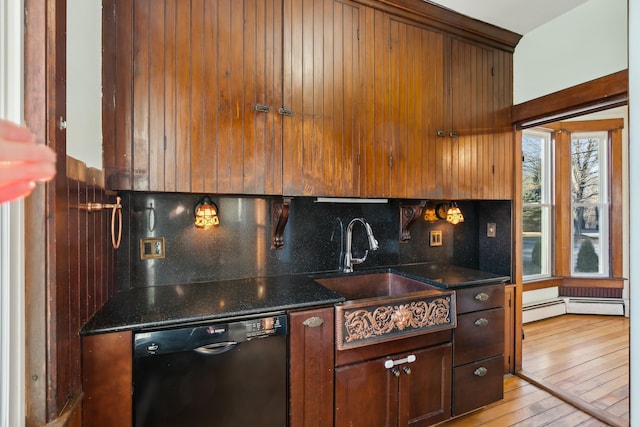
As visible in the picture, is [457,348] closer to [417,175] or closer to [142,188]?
[417,175]

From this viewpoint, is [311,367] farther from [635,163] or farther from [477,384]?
[635,163]

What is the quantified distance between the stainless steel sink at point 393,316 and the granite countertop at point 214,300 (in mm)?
78

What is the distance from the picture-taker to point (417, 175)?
208cm

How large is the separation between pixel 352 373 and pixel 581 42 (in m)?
2.59

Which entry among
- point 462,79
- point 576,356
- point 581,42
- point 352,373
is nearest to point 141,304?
point 352,373

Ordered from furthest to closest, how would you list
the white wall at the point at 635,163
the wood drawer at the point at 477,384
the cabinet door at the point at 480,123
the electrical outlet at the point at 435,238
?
1. the electrical outlet at the point at 435,238
2. the cabinet door at the point at 480,123
3. the wood drawer at the point at 477,384
4. the white wall at the point at 635,163

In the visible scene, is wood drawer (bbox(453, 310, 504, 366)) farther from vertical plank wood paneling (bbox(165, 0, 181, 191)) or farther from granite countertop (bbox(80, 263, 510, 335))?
vertical plank wood paneling (bbox(165, 0, 181, 191))

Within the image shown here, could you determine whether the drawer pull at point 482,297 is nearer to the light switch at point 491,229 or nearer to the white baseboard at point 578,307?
the light switch at point 491,229

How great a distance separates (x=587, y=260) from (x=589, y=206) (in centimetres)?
70

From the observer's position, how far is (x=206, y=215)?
1.75 metres


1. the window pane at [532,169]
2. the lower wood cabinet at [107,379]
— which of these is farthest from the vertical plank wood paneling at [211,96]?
the window pane at [532,169]

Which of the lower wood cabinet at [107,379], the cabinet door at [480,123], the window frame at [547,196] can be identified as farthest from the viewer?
the window frame at [547,196]

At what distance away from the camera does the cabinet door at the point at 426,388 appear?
172 centimetres

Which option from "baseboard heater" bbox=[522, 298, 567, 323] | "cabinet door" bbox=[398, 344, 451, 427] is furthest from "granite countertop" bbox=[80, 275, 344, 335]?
"baseboard heater" bbox=[522, 298, 567, 323]
